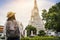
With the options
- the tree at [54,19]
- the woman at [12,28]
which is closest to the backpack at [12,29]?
the woman at [12,28]

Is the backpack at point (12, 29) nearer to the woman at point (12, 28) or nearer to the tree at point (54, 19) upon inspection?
the woman at point (12, 28)

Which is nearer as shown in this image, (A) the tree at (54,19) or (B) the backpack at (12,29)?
(B) the backpack at (12,29)

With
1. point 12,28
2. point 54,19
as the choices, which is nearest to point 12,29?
point 12,28

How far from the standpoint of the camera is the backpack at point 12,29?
9.12 feet

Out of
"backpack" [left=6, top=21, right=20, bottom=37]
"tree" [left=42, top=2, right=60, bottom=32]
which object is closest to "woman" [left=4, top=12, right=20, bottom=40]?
"backpack" [left=6, top=21, right=20, bottom=37]

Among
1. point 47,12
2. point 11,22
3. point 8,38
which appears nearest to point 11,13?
point 11,22

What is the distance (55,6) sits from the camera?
18.4m

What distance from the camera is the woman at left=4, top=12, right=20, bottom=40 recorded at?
9.12 feet

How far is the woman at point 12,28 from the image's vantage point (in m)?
2.78

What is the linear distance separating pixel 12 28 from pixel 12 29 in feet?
0.05

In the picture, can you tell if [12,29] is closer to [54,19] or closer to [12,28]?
[12,28]

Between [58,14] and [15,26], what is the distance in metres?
15.4

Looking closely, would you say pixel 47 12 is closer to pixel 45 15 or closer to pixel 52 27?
pixel 45 15

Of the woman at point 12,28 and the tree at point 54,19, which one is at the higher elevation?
the tree at point 54,19
